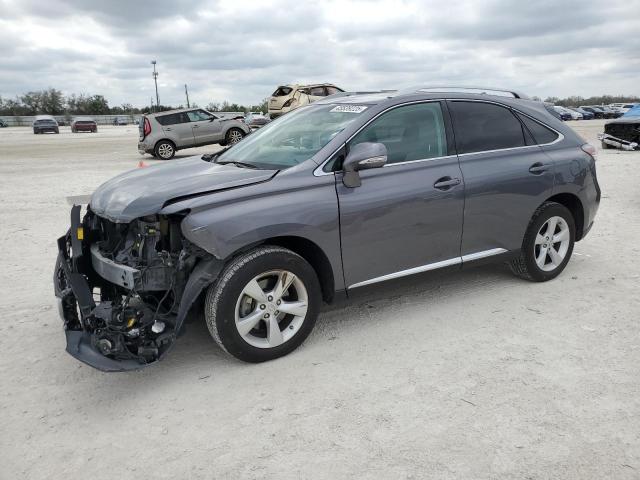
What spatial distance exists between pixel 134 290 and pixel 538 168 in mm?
3444

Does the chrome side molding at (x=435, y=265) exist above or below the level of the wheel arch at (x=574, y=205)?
below

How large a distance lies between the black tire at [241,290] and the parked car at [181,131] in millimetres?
14468

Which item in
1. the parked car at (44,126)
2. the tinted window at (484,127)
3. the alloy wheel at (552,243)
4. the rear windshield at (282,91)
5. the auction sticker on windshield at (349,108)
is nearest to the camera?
the auction sticker on windshield at (349,108)

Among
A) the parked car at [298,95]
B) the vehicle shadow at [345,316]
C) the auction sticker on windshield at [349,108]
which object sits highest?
the parked car at [298,95]

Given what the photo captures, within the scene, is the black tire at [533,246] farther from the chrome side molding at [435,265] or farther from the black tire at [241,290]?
the black tire at [241,290]

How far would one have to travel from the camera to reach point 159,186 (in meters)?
3.55

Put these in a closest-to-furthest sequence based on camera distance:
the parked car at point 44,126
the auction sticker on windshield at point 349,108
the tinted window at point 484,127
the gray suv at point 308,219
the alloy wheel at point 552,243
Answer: the gray suv at point 308,219 < the auction sticker on windshield at point 349,108 < the tinted window at point 484,127 < the alloy wheel at point 552,243 < the parked car at point 44,126

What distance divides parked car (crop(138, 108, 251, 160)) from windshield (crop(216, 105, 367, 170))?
13.1m

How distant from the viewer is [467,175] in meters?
4.26

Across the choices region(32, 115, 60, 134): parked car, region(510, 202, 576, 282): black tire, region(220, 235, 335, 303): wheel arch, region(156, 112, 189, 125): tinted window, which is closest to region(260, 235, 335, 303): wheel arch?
region(220, 235, 335, 303): wheel arch

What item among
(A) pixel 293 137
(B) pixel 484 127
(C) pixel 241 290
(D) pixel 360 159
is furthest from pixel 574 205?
(C) pixel 241 290

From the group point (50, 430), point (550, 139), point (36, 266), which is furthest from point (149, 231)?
point (550, 139)

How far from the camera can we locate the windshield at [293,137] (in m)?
3.95

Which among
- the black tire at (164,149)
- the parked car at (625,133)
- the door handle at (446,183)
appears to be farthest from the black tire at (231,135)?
the door handle at (446,183)
